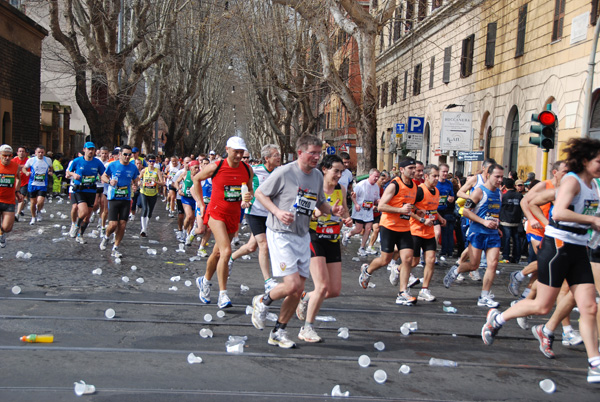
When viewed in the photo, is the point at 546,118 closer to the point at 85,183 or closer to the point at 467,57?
the point at 85,183

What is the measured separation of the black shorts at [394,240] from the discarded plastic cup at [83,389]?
4.65m

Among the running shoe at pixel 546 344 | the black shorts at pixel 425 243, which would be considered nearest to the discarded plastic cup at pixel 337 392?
the running shoe at pixel 546 344

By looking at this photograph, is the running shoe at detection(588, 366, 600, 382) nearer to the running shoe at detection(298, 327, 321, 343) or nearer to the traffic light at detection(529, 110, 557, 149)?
the running shoe at detection(298, 327, 321, 343)

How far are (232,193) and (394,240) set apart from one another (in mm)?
2127

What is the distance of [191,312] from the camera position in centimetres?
743

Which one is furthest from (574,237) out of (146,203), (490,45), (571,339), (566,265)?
(490,45)

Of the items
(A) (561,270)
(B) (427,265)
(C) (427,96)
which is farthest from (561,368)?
(C) (427,96)

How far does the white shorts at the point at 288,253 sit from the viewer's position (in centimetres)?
586

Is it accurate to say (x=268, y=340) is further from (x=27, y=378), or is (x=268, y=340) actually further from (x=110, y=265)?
(x=110, y=265)

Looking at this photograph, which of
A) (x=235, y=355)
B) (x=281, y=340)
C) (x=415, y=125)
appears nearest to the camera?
(x=235, y=355)

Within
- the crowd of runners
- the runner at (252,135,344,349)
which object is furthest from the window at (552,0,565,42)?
the runner at (252,135,344,349)

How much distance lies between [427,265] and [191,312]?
3088 mm

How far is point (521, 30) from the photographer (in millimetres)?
21750

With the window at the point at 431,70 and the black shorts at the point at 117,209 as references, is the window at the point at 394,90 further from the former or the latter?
the black shorts at the point at 117,209
